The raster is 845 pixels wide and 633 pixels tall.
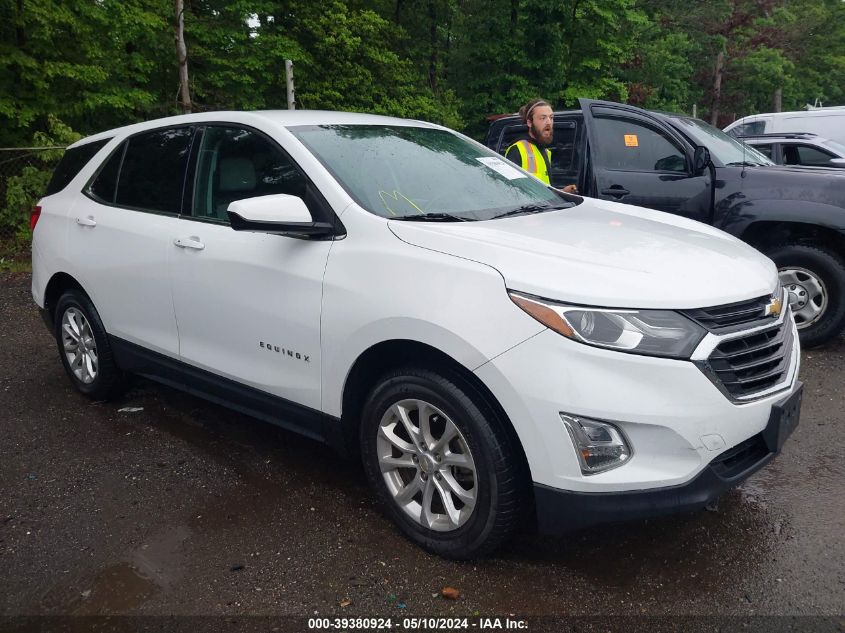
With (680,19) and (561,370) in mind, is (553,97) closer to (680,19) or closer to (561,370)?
(680,19)

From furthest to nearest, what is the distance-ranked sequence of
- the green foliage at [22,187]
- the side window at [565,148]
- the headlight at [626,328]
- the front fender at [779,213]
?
the green foliage at [22,187] < the side window at [565,148] < the front fender at [779,213] < the headlight at [626,328]

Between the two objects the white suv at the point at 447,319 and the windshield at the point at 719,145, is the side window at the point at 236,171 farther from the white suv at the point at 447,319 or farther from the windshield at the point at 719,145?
the windshield at the point at 719,145

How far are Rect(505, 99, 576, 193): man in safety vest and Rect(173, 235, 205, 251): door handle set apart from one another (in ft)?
8.86

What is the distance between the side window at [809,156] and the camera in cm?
1058

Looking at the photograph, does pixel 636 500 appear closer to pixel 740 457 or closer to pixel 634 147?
pixel 740 457

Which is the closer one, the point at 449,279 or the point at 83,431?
the point at 449,279

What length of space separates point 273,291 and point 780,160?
9.64 m

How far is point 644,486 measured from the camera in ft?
7.79

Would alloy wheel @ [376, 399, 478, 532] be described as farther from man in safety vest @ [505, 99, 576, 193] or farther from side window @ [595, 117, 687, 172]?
side window @ [595, 117, 687, 172]

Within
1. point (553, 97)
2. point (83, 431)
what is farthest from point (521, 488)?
point (553, 97)

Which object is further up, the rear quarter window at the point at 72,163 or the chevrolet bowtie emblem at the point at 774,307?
the rear quarter window at the point at 72,163

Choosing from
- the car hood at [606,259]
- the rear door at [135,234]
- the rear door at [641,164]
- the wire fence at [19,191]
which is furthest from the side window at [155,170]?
the wire fence at [19,191]

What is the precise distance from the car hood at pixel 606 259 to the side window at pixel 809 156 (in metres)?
8.73

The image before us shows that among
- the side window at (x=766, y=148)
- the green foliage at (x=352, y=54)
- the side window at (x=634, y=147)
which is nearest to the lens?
the side window at (x=634, y=147)
